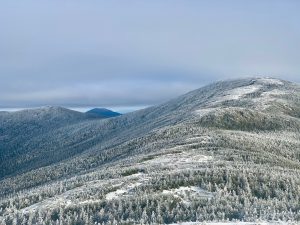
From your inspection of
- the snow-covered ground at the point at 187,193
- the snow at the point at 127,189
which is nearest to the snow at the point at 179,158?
the snow at the point at 127,189

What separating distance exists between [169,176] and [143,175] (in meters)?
17.7

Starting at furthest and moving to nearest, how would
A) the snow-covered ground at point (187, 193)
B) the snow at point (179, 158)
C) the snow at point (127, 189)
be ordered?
the snow at point (179, 158) < the snow at point (127, 189) < the snow-covered ground at point (187, 193)

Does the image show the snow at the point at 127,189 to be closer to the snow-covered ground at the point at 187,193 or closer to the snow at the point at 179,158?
the snow-covered ground at the point at 187,193

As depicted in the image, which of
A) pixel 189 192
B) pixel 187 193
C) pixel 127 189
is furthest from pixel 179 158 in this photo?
pixel 187 193

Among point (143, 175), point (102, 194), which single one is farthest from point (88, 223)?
point (143, 175)

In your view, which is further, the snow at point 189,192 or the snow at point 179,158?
the snow at point 179,158

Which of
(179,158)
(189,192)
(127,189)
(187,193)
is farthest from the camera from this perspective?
(179,158)

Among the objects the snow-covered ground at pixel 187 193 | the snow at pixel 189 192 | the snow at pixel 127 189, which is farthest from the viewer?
the snow at pixel 127 189

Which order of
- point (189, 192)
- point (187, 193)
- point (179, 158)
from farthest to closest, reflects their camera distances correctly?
1. point (179, 158)
2. point (189, 192)
3. point (187, 193)

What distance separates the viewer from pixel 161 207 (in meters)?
108

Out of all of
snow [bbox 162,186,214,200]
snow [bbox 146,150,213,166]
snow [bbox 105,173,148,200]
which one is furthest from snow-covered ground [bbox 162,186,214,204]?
snow [bbox 146,150,213,166]

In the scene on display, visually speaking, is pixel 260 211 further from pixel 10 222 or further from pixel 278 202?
pixel 10 222

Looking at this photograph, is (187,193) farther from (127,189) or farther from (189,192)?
(127,189)

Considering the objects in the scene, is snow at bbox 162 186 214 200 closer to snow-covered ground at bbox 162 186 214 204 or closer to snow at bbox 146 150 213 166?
snow-covered ground at bbox 162 186 214 204
